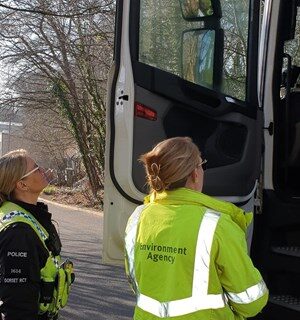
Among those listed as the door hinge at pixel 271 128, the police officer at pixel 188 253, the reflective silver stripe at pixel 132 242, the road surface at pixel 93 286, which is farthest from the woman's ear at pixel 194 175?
the road surface at pixel 93 286

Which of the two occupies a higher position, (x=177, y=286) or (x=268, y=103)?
(x=268, y=103)

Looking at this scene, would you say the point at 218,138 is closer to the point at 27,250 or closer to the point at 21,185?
the point at 21,185

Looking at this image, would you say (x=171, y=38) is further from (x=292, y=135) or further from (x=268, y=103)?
(x=292, y=135)

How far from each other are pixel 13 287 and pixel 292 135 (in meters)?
2.12

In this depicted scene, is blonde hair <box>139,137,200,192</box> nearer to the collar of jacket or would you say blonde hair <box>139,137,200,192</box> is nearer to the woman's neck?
the collar of jacket

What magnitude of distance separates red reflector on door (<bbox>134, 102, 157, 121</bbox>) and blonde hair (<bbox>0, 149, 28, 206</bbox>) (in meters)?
0.84

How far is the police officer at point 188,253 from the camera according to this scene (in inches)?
72.1

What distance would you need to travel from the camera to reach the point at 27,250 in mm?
2176

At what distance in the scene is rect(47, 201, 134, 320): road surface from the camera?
5.47m

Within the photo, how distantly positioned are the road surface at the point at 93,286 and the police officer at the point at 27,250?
3109mm

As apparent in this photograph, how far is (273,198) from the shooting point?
126 inches

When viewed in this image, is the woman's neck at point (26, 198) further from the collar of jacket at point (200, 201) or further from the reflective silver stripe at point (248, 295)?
the reflective silver stripe at point (248, 295)

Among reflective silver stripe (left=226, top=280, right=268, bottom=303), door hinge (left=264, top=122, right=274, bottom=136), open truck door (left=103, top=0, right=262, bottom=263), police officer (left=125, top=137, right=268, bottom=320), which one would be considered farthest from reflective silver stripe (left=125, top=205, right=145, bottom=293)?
door hinge (left=264, top=122, right=274, bottom=136)

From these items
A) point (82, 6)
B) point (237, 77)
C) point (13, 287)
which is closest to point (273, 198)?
point (237, 77)
